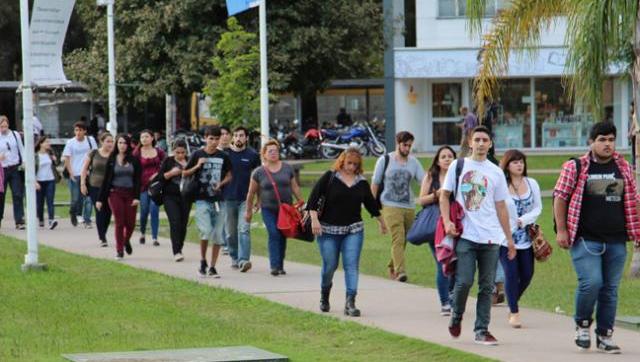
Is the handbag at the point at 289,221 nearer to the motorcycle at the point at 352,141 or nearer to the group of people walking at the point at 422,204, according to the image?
the group of people walking at the point at 422,204

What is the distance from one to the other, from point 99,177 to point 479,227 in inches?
411

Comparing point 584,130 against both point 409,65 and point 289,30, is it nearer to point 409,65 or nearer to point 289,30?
point 409,65

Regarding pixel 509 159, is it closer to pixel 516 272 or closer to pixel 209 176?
pixel 516 272

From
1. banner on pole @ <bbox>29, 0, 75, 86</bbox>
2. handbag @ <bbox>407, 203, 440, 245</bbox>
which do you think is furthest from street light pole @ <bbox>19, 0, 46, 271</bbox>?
handbag @ <bbox>407, 203, 440, 245</bbox>

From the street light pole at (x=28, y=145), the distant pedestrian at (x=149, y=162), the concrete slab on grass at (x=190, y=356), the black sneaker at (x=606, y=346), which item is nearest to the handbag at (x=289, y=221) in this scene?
the street light pole at (x=28, y=145)

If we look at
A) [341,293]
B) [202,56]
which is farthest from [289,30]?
[341,293]

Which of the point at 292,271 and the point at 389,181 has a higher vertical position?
the point at 389,181

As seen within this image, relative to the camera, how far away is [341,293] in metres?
15.0

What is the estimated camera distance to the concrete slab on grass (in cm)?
1027

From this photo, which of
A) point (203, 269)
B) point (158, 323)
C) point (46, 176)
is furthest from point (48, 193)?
point (158, 323)

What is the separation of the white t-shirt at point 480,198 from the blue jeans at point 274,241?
544cm

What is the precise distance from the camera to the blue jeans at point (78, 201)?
79.2ft

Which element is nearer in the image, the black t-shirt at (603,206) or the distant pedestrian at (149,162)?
the black t-shirt at (603,206)

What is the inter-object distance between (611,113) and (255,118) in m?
22.1
